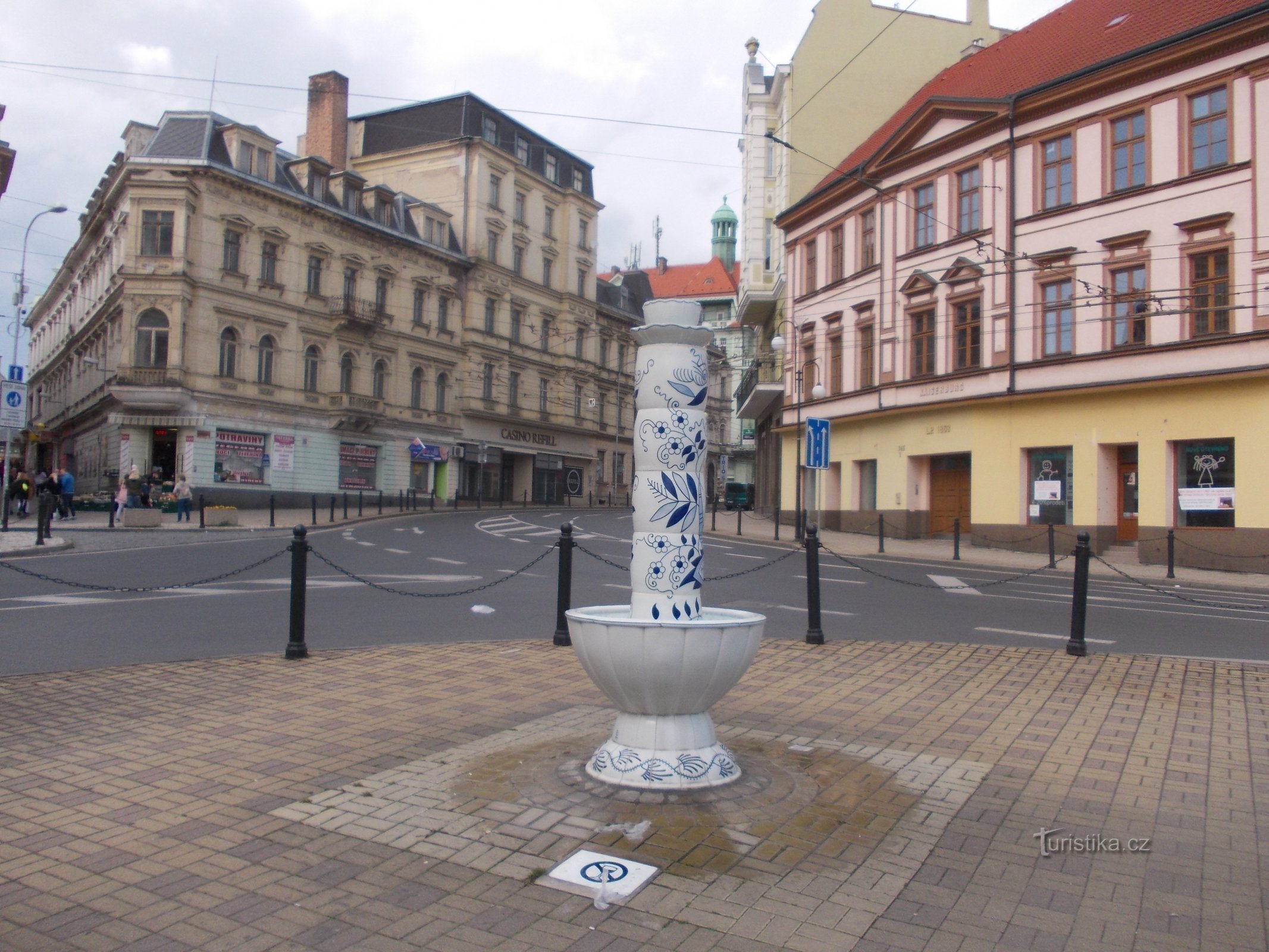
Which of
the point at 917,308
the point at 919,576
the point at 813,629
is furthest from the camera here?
the point at 917,308

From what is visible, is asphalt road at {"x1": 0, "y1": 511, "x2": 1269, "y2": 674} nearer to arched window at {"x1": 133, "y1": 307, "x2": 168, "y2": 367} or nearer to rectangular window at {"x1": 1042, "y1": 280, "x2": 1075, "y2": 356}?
rectangular window at {"x1": 1042, "y1": 280, "x2": 1075, "y2": 356}

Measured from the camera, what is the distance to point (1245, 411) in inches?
789

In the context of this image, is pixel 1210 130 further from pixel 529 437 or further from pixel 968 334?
pixel 529 437

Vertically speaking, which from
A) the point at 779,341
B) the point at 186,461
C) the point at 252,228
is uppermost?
the point at 252,228

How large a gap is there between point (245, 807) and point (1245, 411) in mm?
21512

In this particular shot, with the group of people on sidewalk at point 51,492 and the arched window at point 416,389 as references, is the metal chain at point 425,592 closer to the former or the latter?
the group of people on sidewalk at point 51,492

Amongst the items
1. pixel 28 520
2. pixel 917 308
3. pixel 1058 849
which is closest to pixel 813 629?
pixel 1058 849

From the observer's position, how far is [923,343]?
91.5ft

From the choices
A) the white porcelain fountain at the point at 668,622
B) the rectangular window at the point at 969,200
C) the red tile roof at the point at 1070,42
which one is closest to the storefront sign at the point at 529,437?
the red tile roof at the point at 1070,42

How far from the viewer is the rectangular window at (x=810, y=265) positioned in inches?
1334

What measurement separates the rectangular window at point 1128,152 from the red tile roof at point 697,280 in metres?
61.7

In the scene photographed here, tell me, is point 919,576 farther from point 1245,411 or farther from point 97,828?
point 97,828

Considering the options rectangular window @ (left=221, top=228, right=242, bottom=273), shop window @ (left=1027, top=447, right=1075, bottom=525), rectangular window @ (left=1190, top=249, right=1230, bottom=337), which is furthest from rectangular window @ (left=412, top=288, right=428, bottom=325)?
rectangular window @ (left=1190, top=249, right=1230, bottom=337)

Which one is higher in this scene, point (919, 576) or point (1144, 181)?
point (1144, 181)
